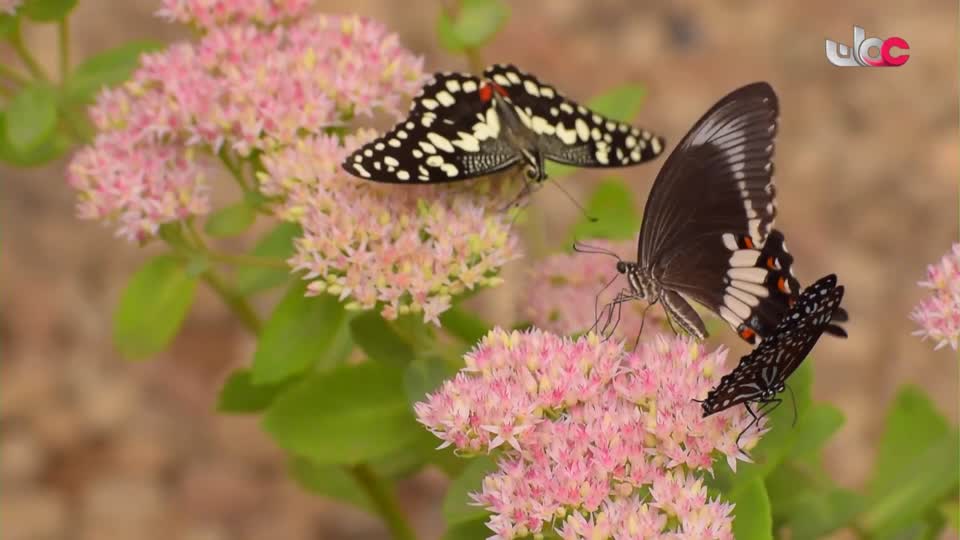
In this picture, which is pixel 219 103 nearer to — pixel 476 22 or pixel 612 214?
pixel 476 22

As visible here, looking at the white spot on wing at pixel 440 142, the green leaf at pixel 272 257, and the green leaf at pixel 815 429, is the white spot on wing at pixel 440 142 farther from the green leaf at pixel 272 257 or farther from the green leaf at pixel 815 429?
the green leaf at pixel 815 429

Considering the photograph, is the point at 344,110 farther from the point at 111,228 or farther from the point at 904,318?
the point at 904,318

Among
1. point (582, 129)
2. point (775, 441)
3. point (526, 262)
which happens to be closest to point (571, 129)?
point (582, 129)

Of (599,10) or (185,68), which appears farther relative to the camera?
(599,10)

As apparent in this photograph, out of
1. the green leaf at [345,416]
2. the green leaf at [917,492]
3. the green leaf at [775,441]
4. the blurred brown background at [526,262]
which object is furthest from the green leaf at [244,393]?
the blurred brown background at [526,262]

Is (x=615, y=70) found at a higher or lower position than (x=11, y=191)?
higher

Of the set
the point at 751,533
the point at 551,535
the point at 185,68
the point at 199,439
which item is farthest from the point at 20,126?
the point at 199,439

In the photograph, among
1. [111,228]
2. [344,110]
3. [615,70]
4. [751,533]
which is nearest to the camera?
[751,533]
